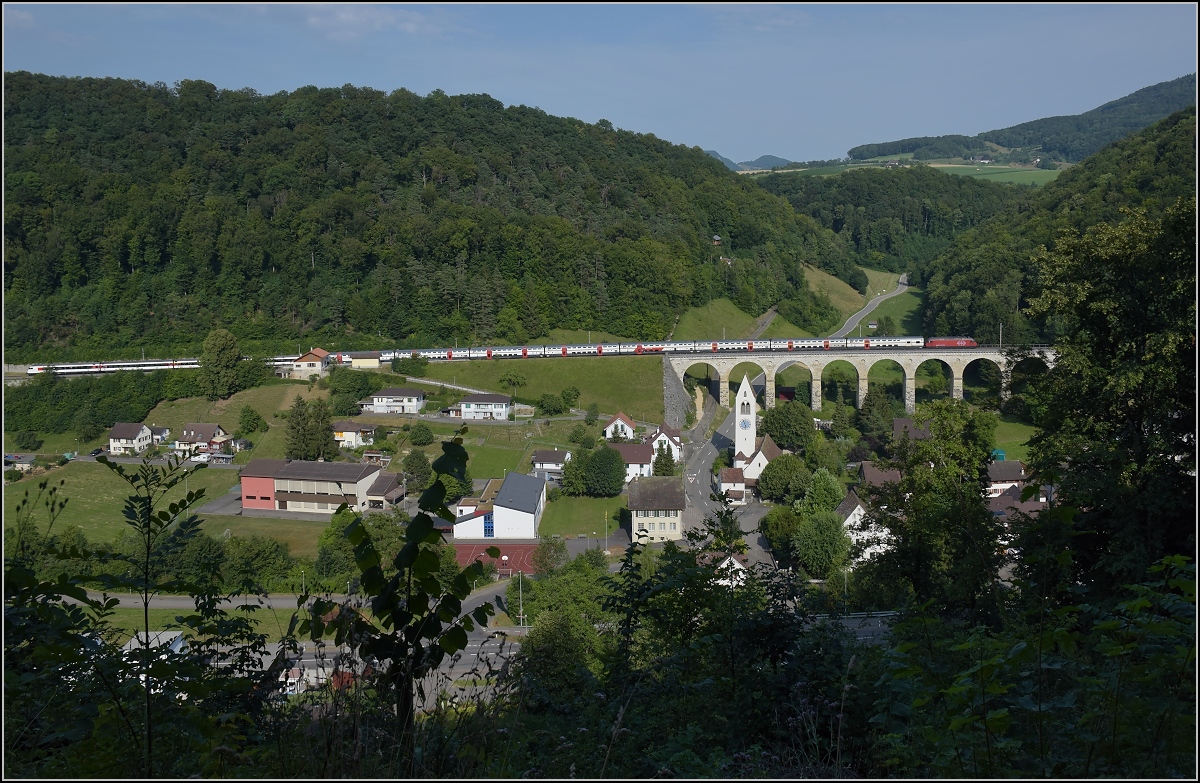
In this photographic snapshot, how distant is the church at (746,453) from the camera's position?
30109 millimetres

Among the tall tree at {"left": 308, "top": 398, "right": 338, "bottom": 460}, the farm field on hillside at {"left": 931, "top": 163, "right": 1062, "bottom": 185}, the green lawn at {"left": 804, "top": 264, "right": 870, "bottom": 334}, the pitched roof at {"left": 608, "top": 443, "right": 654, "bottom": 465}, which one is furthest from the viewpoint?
the farm field on hillside at {"left": 931, "top": 163, "right": 1062, "bottom": 185}

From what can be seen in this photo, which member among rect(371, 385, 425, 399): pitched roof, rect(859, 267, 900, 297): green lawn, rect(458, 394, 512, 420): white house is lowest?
rect(458, 394, 512, 420): white house

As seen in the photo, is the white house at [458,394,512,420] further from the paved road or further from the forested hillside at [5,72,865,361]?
the paved road

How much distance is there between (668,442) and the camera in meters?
34.2

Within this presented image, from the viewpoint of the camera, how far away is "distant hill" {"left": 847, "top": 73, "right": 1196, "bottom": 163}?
425ft

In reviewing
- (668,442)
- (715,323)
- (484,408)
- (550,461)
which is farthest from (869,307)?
(550,461)

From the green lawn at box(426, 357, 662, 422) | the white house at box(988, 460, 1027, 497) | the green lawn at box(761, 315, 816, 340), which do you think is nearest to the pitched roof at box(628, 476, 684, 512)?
the white house at box(988, 460, 1027, 497)

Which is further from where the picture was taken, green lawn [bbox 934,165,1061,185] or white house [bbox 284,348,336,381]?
green lawn [bbox 934,165,1061,185]

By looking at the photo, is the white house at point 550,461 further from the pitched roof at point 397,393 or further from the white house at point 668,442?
the pitched roof at point 397,393

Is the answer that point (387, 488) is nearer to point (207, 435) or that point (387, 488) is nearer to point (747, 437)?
point (207, 435)

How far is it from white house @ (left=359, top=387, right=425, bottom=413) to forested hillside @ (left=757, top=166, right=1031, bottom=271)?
61.4m

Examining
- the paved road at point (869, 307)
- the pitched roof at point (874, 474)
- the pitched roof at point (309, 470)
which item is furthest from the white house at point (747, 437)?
the paved road at point (869, 307)

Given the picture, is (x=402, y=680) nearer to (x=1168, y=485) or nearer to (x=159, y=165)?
(x=1168, y=485)

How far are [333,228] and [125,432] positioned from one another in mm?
26022
